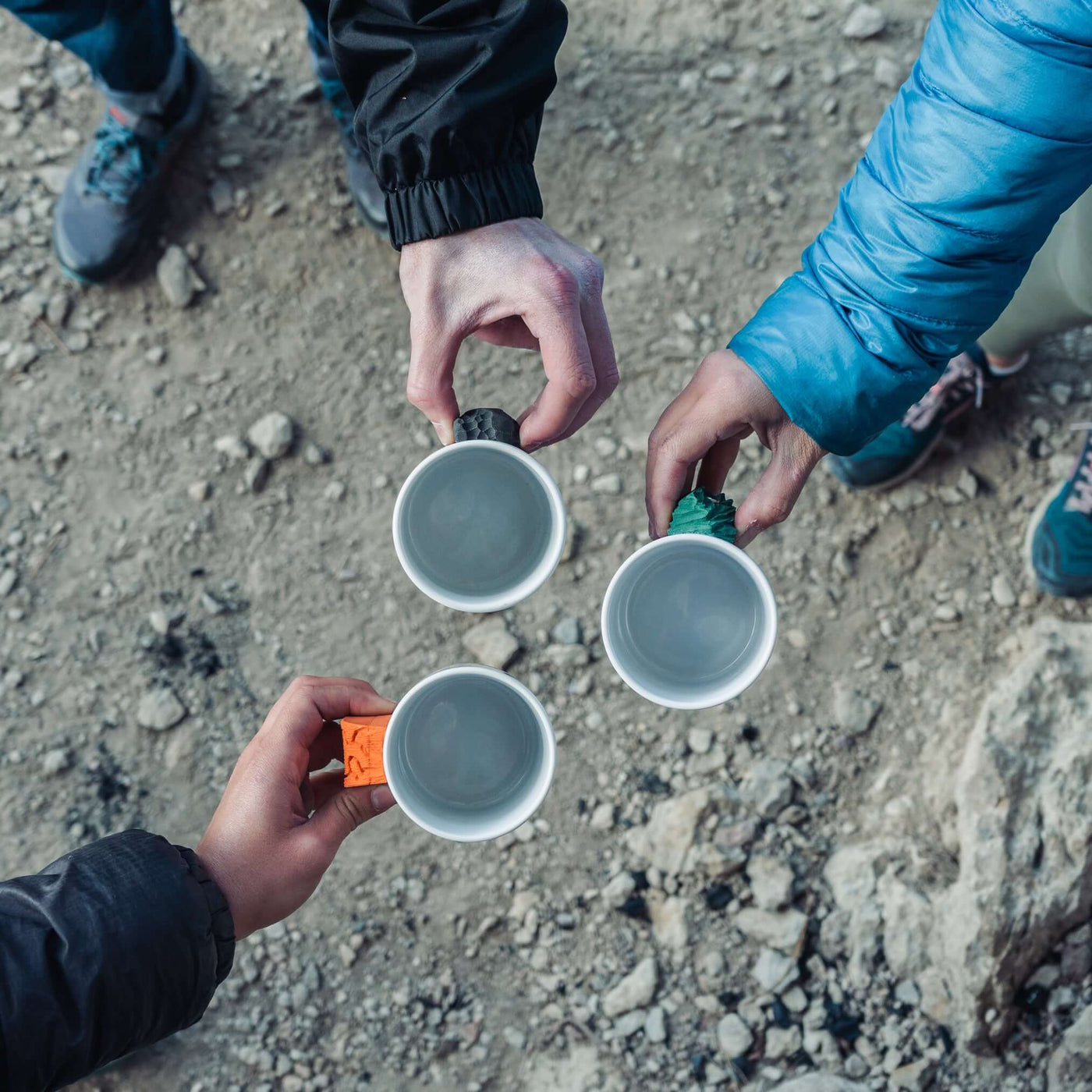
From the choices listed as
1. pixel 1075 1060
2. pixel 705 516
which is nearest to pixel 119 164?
pixel 705 516

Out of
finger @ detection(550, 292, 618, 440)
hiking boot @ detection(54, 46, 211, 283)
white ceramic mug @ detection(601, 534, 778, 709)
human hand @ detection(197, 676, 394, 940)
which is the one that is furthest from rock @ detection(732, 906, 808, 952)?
hiking boot @ detection(54, 46, 211, 283)

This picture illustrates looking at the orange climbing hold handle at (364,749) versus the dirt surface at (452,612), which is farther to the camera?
the dirt surface at (452,612)

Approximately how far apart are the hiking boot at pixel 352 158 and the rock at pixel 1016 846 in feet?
6.79

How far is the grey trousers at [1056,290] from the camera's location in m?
1.92

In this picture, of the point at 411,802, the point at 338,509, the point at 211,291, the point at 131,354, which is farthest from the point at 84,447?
the point at 411,802

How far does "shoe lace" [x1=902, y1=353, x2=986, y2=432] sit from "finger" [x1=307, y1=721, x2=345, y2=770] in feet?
5.57

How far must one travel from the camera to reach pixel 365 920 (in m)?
2.39

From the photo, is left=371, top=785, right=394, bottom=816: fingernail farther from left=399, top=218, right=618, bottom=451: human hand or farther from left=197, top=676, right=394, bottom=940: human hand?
left=399, top=218, right=618, bottom=451: human hand

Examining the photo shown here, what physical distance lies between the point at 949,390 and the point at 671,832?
141 centimetres

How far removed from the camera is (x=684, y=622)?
1682 millimetres

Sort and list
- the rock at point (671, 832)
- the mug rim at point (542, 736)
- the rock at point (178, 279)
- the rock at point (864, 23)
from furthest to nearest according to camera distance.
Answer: the rock at point (864, 23)
the rock at point (178, 279)
the rock at point (671, 832)
the mug rim at point (542, 736)

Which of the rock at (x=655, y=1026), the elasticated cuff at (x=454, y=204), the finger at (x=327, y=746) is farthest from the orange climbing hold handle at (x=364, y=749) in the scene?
the rock at (x=655, y=1026)

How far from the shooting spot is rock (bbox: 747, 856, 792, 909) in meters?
2.30

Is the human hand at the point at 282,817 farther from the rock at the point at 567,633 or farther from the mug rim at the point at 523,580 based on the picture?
the rock at the point at 567,633
